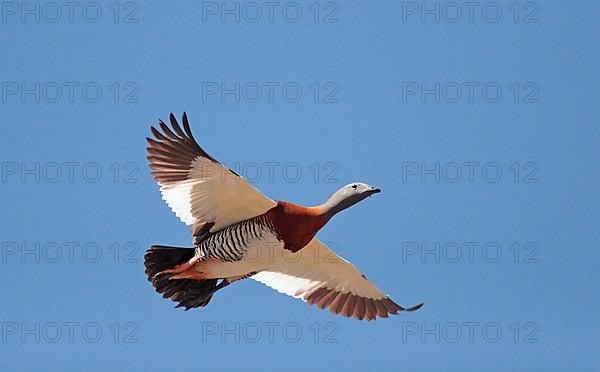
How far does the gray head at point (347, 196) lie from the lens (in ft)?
47.3

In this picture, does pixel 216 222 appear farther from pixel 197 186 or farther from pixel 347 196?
pixel 347 196

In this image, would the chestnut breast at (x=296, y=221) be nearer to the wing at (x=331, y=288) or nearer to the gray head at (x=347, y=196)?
the gray head at (x=347, y=196)

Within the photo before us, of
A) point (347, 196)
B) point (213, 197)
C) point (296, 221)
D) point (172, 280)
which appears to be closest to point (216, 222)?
point (213, 197)

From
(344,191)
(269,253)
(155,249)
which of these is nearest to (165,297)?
(155,249)

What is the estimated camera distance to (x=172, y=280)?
15.2m

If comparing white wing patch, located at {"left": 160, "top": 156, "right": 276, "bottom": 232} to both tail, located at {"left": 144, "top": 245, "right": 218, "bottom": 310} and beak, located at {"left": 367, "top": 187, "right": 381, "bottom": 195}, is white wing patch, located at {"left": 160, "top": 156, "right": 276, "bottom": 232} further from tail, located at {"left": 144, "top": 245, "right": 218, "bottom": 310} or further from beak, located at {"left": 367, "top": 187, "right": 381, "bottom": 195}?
beak, located at {"left": 367, "top": 187, "right": 381, "bottom": 195}

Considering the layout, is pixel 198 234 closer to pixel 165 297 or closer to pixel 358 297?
pixel 165 297

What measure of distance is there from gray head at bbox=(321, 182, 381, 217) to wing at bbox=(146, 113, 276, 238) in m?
0.83

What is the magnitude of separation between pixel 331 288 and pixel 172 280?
2.67m

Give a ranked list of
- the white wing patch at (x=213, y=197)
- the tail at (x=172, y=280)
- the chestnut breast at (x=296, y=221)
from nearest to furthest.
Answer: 1. the white wing patch at (x=213, y=197)
2. the chestnut breast at (x=296, y=221)
3. the tail at (x=172, y=280)

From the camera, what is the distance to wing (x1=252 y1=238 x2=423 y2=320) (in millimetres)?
16156

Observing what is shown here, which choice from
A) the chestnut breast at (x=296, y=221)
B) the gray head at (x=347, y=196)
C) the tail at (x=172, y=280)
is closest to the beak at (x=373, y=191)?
the gray head at (x=347, y=196)

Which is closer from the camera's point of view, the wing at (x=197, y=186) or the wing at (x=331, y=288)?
the wing at (x=197, y=186)

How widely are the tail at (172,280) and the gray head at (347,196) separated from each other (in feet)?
7.21
